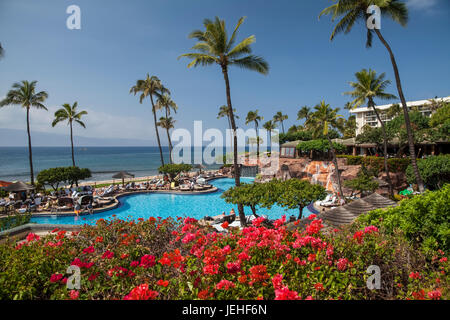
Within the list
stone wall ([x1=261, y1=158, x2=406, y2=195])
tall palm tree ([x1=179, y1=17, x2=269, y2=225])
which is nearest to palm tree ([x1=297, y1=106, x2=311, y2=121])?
stone wall ([x1=261, y1=158, x2=406, y2=195])

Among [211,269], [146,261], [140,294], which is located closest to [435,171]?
[211,269]

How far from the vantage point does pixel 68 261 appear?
368 cm

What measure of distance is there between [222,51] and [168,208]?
15246 millimetres

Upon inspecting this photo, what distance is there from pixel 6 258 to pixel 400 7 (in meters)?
19.7

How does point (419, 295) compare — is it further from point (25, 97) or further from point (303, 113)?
point (303, 113)

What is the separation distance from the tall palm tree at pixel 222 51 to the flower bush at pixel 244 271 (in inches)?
373

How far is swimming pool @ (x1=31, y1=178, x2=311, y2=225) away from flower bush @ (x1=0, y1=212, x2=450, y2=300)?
15.3 meters

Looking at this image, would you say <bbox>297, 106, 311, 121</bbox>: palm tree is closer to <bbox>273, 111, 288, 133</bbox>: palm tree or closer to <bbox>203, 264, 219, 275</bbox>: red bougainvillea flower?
<bbox>273, 111, 288, 133</bbox>: palm tree

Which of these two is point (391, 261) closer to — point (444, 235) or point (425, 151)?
point (444, 235)

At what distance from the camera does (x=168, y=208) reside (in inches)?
852

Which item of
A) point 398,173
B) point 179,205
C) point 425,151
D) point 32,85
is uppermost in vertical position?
point 32,85

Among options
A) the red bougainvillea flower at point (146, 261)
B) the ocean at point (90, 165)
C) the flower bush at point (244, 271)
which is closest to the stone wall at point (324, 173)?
the flower bush at point (244, 271)
